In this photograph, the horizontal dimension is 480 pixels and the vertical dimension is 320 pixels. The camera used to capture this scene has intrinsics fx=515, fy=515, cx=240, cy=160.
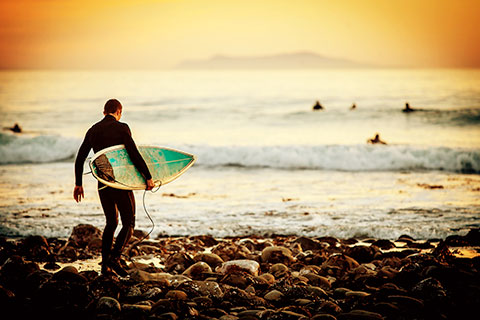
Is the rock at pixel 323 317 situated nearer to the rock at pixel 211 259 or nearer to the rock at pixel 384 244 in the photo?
the rock at pixel 211 259

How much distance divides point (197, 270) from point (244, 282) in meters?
0.70

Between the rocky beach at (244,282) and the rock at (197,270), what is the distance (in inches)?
0.4

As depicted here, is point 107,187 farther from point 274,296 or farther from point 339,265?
point 339,265

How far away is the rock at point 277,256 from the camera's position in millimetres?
6121

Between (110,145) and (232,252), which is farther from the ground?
(110,145)

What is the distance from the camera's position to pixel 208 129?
27.4 meters

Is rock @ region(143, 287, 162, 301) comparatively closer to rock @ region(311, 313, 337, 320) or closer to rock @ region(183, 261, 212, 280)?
rock @ region(183, 261, 212, 280)

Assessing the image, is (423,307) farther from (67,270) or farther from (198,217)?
(198,217)

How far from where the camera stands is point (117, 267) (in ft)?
17.5

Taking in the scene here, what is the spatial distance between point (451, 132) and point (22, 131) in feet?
71.3

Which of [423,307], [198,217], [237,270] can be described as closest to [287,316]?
[423,307]

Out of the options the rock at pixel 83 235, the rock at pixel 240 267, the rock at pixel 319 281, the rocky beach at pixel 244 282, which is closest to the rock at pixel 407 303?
the rocky beach at pixel 244 282

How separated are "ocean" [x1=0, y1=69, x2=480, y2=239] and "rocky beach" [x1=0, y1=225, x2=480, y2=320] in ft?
4.99

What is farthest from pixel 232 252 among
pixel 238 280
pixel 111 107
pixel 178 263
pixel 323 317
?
pixel 323 317
